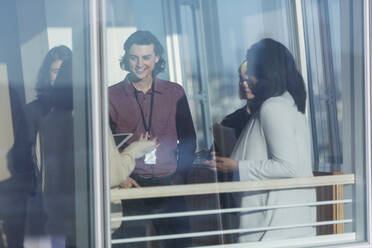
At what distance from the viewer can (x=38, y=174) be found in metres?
2.73

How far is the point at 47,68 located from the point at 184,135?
65cm

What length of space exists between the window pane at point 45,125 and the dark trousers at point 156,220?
160mm

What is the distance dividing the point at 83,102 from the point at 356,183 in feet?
4.77

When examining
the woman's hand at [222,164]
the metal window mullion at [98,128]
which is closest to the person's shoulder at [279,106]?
the woman's hand at [222,164]

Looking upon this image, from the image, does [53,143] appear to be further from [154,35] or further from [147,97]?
[154,35]

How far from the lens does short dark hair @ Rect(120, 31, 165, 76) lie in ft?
9.31

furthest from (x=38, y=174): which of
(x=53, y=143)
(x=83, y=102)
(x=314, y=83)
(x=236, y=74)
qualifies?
(x=314, y=83)

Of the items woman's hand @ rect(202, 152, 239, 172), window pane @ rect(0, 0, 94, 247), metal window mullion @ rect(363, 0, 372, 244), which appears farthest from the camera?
metal window mullion @ rect(363, 0, 372, 244)

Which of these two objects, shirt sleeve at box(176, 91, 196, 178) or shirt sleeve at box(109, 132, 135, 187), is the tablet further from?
shirt sleeve at box(176, 91, 196, 178)

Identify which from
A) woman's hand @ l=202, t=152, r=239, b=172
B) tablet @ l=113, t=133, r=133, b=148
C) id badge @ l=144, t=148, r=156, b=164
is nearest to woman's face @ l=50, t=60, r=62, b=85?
tablet @ l=113, t=133, r=133, b=148

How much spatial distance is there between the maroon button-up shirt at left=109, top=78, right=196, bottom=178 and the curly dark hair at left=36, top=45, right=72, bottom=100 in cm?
26

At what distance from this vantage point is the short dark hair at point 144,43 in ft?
9.31

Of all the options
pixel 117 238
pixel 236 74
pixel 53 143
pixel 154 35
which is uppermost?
pixel 154 35

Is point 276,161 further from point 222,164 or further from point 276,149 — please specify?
point 222,164
